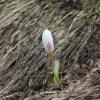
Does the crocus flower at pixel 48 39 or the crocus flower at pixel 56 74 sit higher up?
the crocus flower at pixel 48 39

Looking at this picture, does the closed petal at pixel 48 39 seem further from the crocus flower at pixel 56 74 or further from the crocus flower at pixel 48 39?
the crocus flower at pixel 56 74

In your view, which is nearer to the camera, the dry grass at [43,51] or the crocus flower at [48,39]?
the crocus flower at [48,39]

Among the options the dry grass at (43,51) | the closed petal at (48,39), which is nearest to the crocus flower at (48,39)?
the closed petal at (48,39)

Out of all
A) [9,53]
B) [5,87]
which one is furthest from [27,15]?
[5,87]

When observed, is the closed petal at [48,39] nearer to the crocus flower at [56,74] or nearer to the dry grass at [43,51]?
the crocus flower at [56,74]

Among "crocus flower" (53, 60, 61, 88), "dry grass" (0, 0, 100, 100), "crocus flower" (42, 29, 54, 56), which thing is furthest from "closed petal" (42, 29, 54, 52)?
"dry grass" (0, 0, 100, 100)

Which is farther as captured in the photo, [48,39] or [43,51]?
[43,51]

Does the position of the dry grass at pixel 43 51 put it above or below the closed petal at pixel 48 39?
below

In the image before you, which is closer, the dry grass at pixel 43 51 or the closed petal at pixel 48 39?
the closed petal at pixel 48 39

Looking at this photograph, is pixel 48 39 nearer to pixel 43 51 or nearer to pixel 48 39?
pixel 48 39

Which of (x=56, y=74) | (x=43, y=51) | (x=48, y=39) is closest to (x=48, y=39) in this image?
(x=48, y=39)

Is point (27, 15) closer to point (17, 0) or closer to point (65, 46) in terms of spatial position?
point (17, 0)

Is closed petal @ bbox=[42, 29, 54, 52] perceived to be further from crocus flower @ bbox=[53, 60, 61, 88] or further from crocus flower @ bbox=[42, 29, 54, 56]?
crocus flower @ bbox=[53, 60, 61, 88]

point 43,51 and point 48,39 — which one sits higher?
point 48,39
